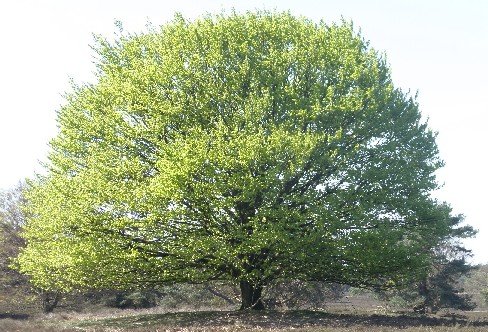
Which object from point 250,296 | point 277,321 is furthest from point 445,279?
point 277,321

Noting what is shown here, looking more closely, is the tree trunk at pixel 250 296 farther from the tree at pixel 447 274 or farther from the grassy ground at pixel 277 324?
the tree at pixel 447 274

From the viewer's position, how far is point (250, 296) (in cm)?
2558

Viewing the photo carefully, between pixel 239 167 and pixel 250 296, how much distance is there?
8.03 meters

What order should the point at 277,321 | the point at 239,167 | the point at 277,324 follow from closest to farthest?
the point at 277,324 < the point at 277,321 < the point at 239,167

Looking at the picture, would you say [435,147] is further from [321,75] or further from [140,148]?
[140,148]

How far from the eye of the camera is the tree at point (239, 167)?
2091 centimetres

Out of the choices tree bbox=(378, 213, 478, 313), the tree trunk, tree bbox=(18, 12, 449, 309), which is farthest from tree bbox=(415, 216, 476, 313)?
the tree trunk

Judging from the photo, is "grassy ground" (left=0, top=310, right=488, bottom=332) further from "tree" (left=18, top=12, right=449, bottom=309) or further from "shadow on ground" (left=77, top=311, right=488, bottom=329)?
"tree" (left=18, top=12, right=449, bottom=309)

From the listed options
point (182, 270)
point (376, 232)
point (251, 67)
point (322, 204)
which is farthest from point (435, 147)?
point (182, 270)

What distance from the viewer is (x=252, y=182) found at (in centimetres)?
2009

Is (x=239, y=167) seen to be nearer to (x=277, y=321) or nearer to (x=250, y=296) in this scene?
(x=277, y=321)

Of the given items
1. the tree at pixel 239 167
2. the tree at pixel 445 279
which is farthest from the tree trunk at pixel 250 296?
the tree at pixel 445 279

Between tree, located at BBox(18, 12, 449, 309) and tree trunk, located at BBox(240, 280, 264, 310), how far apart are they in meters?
0.17

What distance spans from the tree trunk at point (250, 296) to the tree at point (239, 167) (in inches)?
6.5
